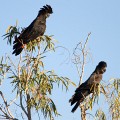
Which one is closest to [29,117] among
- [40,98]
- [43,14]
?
[40,98]

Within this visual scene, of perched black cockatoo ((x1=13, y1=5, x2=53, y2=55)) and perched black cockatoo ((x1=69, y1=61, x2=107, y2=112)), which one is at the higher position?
perched black cockatoo ((x1=13, y1=5, x2=53, y2=55))

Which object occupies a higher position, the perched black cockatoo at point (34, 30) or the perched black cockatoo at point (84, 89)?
the perched black cockatoo at point (34, 30)

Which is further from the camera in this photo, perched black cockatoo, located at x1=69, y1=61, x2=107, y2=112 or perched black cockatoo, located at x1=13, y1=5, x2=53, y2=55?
perched black cockatoo, located at x1=13, y1=5, x2=53, y2=55

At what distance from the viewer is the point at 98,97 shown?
8820 mm

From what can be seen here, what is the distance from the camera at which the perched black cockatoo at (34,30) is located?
31.7 feet

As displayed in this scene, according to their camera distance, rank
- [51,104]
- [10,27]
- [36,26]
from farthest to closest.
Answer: [36,26] < [10,27] < [51,104]

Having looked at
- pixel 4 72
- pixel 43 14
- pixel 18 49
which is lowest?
pixel 4 72

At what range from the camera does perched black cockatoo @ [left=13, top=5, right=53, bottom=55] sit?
9664mm

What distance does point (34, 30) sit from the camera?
10453 millimetres

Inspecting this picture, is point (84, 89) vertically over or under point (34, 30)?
under

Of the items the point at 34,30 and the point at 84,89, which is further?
the point at 34,30

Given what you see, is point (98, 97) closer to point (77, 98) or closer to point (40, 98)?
point (77, 98)

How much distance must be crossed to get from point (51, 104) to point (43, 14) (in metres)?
3.14

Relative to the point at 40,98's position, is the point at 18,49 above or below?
above
